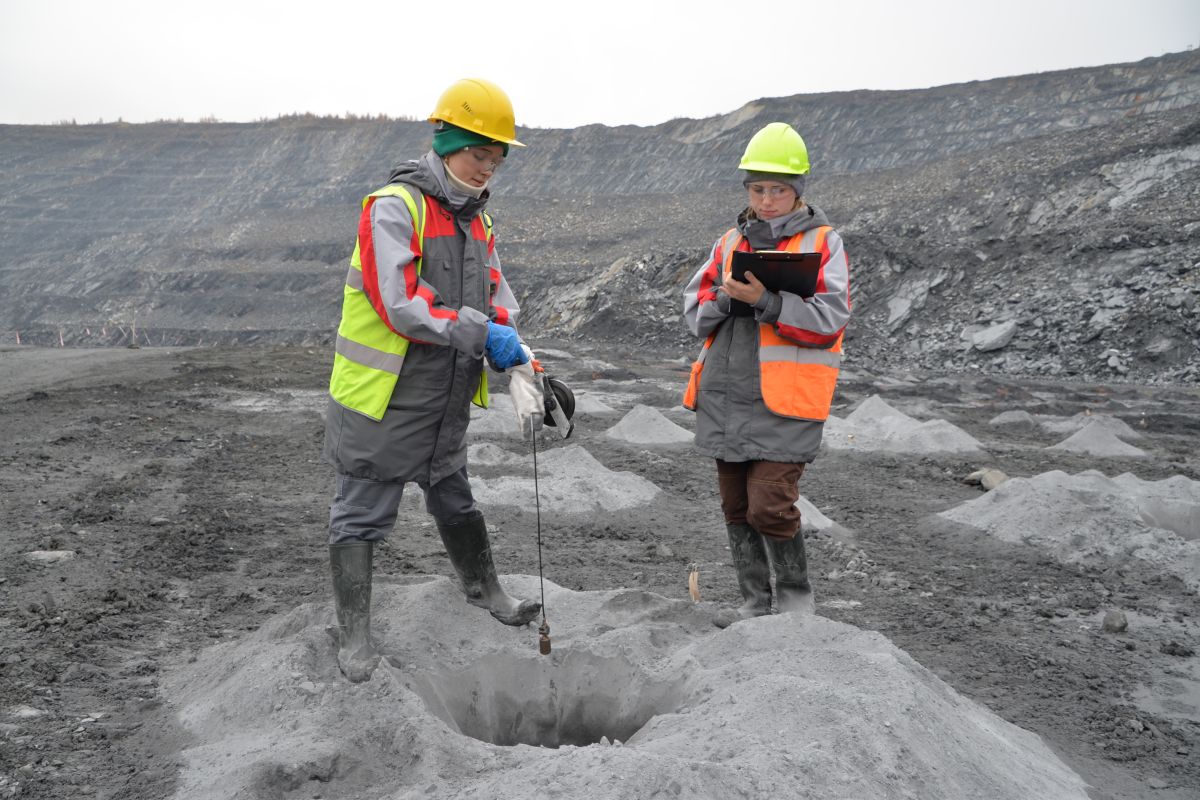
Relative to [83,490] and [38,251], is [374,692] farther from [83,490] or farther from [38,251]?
[38,251]

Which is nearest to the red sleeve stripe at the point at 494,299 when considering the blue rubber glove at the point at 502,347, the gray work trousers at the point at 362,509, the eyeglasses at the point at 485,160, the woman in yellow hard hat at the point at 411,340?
the woman in yellow hard hat at the point at 411,340

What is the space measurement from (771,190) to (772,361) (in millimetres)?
676

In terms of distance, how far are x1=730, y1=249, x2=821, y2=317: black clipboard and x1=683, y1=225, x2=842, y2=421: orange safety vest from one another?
11cm

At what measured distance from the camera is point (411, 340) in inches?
128

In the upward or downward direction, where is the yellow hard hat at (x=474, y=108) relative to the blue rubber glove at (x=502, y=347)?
upward

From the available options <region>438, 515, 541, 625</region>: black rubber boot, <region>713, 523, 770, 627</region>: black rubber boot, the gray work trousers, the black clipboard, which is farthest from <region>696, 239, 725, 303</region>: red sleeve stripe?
the gray work trousers

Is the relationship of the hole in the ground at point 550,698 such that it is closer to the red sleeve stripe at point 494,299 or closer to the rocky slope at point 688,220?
the red sleeve stripe at point 494,299

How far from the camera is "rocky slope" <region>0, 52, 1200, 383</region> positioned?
18.7 meters

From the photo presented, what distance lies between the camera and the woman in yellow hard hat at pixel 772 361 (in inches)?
145

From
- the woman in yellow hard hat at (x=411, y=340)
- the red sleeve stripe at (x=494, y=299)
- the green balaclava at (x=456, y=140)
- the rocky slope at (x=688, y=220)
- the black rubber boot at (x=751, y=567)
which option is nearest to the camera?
the woman in yellow hard hat at (x=411, y=340)

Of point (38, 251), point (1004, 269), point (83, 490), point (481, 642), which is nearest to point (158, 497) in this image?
point (83, 490)

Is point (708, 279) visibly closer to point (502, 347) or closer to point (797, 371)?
point (797, 371)

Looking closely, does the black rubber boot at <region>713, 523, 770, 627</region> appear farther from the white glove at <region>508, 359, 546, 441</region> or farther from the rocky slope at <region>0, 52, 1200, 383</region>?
the rocky slope at <region>0, 52, 1200, 383</region>

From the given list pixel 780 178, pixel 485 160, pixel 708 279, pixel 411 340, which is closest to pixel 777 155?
pixel 780 178
